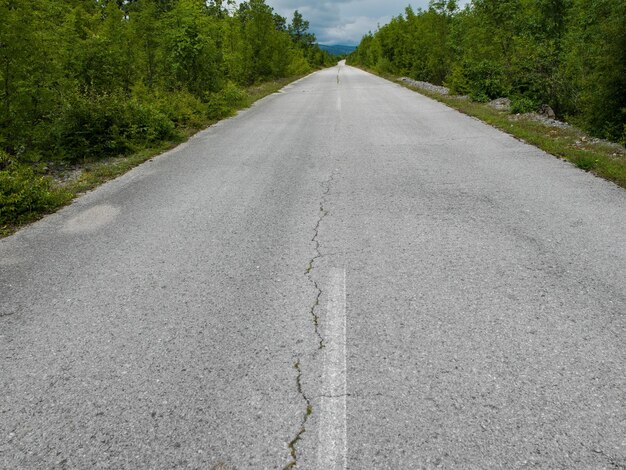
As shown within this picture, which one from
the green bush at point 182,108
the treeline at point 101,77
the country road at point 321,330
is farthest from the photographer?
the green bush at point 182,108

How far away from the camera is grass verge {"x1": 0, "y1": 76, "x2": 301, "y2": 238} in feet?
18.0

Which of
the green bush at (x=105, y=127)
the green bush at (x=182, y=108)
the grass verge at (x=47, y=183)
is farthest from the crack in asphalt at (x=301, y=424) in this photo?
the green bush at (x=182, y=108)

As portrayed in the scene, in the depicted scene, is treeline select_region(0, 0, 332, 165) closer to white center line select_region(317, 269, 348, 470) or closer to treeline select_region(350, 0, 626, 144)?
white center line select_region(317, 269, 348, 470)

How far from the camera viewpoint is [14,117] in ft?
24.3

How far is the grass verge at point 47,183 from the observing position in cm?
549

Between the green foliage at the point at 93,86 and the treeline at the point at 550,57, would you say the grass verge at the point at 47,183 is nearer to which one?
the green foliage at the point at 93,86

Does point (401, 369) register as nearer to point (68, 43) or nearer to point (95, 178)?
point (95, 178)

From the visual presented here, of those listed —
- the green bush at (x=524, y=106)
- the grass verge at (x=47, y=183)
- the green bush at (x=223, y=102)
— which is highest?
the green bush at (x=524, y=106)

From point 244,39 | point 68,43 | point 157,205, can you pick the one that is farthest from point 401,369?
point 244,39

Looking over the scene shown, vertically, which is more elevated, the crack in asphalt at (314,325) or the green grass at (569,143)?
the green grass at (569,143)

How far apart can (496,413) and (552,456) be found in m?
0.33

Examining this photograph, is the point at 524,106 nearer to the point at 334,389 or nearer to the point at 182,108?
the point at 182,108

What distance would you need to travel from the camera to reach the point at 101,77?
10.8 meters

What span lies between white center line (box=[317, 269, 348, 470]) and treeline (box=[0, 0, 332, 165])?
650 centimetres
